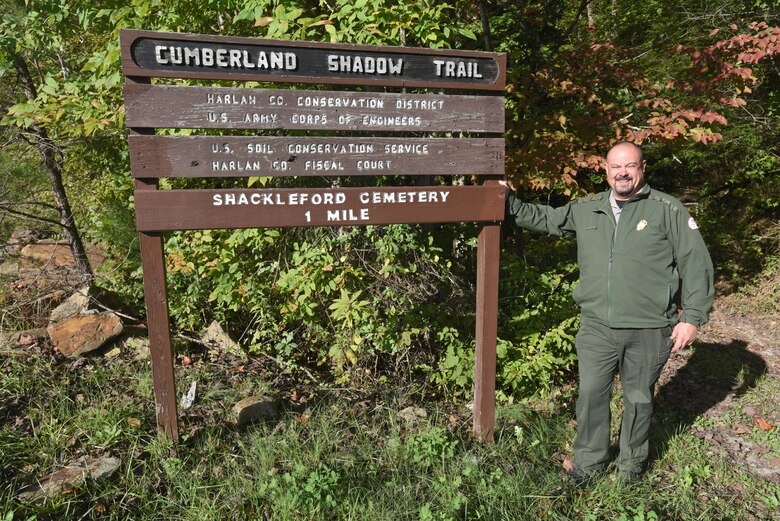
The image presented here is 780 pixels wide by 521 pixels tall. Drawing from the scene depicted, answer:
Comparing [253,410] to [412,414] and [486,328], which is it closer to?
[412,414]

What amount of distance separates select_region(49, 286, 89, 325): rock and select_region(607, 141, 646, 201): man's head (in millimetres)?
4369

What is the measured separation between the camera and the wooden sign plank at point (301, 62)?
2965 millimetres

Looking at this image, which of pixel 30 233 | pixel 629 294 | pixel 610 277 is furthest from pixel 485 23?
pixel 30 233

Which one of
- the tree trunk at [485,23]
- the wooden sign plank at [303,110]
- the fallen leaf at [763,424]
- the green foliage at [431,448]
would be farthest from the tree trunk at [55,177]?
the fallen leaf at [763,424]

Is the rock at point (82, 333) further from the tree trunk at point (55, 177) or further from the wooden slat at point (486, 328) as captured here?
the wooden slat at point (486, 328)

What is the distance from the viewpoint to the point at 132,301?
6.05m

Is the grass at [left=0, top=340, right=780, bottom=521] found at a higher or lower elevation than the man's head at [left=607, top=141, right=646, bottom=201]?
lower

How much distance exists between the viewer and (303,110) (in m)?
3.24

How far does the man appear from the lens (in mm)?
3176

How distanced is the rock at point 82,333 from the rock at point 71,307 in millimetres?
219

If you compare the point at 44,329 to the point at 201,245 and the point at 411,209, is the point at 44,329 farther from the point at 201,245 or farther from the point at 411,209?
the point at 411,209

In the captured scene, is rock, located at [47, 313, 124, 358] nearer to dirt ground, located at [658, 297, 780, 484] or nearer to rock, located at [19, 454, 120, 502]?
rock, located at [19, 454, 120, 502]

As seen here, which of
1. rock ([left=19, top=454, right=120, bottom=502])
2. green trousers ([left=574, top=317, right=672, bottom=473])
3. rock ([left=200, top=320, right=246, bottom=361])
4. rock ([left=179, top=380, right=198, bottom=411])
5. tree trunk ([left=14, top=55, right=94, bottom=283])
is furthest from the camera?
tree trunk ([left=14, top=55, right=94, bottom=283])

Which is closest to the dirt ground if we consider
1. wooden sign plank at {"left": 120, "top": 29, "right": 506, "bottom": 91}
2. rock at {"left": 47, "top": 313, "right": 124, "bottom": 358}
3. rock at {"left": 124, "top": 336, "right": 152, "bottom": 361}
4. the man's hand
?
the man's hand
